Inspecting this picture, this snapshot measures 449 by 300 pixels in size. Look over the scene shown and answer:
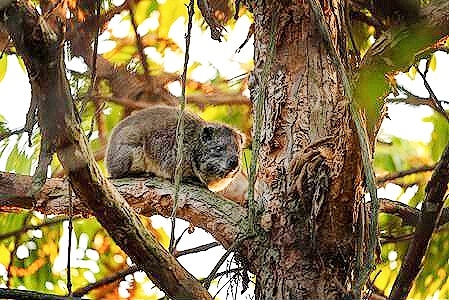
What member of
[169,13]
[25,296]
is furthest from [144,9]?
[25,296]

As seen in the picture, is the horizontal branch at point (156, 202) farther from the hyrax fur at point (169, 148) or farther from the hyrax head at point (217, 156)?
the hyrax head at point (217, 156)

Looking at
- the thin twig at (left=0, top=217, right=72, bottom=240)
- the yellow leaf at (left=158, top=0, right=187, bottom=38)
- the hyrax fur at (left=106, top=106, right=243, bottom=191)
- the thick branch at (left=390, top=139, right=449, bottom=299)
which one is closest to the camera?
the thick branch at (left=390, top=139, right=449, bottom=299)

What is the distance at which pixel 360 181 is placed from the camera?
2.43m

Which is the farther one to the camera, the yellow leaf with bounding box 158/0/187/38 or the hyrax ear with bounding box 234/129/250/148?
the hyrax ear with bounding box 234/129/250/148

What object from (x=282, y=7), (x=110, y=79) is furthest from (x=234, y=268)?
(x=110, y=79)

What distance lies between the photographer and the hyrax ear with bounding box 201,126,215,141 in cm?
493

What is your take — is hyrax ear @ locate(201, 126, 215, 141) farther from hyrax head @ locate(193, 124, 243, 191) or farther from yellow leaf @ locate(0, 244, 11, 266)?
yellow leaf @ locate(0, 244, 11, 266)

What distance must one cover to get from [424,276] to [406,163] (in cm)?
93

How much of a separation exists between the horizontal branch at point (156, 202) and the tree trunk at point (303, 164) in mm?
163

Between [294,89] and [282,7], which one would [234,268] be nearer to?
[294,89]

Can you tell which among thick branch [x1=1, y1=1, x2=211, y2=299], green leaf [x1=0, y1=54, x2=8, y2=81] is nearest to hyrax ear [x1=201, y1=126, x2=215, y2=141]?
green leaf [x1=0, y1=54, x2=8, y2=81]

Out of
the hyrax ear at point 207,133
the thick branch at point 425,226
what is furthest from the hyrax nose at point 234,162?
the thick branch at point 425,226

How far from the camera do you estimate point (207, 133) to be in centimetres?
496

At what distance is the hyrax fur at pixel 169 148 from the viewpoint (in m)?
4.61
